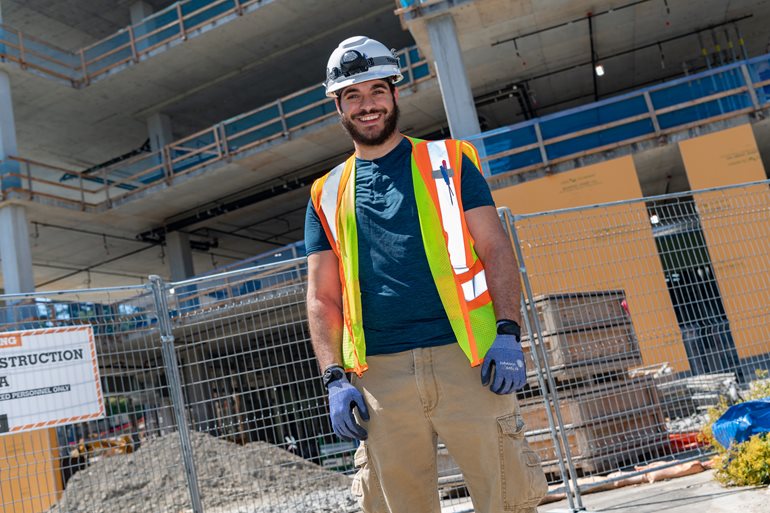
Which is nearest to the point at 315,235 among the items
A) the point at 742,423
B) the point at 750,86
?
the point at 742,423

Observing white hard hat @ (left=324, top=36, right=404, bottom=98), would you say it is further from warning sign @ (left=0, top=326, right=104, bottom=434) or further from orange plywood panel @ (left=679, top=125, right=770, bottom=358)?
orange plywood panel @ (left=679, top=125, right=770, bottom=358)

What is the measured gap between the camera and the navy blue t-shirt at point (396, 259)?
2332 millimetres

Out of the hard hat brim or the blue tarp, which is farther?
the blue tarp

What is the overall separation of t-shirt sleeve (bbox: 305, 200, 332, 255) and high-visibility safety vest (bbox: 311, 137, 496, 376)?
7 centimetres

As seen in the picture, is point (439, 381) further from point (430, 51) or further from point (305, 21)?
point (305, 21)

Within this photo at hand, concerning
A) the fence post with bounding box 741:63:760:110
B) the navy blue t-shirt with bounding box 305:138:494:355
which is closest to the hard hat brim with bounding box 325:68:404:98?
the navy blue t-shirt with bounding box 305:138:494:355

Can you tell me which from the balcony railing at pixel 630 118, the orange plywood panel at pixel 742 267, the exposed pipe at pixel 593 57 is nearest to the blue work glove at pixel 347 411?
the orange plywood panel at pixel 742 267

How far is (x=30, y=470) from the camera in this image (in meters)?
4.77

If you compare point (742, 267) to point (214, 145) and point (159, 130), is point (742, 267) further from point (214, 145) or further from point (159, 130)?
point (159, 130)

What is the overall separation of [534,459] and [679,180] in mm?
16847

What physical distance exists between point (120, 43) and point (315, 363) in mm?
18543

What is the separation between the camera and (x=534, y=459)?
7.47ft

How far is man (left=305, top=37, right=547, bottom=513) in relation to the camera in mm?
2240

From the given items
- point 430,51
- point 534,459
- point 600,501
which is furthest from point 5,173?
point 534,459
